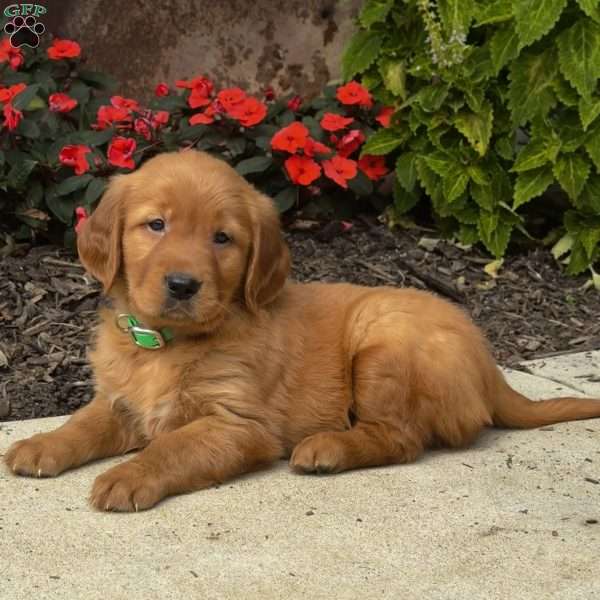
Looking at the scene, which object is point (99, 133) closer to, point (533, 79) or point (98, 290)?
point (98, 290)

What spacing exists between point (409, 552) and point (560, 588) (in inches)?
18.1

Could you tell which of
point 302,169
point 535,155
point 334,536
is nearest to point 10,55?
point 302,169

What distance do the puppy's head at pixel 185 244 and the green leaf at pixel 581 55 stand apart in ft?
8.24

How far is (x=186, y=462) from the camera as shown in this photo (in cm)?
390

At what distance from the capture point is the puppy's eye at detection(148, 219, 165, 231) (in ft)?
13.4

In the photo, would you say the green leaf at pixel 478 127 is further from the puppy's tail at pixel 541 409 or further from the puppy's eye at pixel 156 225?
the puppy's eye at pixel 156 225

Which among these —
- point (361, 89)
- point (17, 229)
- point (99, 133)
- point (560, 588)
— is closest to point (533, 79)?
point (361, 89)

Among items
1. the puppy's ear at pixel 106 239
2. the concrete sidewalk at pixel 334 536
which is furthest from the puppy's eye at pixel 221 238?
the concrete sidewalk at pixel 334 536

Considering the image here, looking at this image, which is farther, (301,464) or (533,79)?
(533,79)

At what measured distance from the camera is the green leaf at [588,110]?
6.20 metres

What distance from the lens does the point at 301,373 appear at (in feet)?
14.6

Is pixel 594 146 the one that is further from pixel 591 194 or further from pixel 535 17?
pixel 535 17

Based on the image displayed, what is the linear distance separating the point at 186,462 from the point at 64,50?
3.14 m

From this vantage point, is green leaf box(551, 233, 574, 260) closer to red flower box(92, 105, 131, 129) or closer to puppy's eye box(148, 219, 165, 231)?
red flower box(92, 105, 131, 129)
